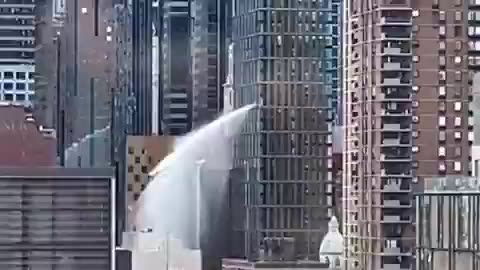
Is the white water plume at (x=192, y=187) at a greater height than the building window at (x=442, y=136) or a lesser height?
lesser

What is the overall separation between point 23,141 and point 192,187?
312 centimetres

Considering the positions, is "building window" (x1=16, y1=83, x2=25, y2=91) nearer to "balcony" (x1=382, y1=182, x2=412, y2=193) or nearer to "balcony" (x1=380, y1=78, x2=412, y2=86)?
"balcony" (x1=380, y1=78, x2=412, y2=86)

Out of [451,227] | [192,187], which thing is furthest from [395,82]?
[451,227]

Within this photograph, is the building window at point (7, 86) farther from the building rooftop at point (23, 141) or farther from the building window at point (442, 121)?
the building window at point (442, 121)

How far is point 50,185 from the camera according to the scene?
8.69 meters

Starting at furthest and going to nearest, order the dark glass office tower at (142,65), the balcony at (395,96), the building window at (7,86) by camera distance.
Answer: the building window at (7,86)
the dark glass office tower at (142,65)
the balcony at (395,96)

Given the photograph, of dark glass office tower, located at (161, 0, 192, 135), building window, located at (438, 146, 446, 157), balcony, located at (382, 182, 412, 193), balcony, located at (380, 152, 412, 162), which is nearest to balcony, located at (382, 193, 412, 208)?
balcony, located at (382, 182, 412, 193)

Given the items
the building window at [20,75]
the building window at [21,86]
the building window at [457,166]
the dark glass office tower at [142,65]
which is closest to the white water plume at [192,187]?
the dark glass office tower at [142,65]

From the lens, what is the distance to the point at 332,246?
12.4 meters

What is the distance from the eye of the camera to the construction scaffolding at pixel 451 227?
5.54 metres

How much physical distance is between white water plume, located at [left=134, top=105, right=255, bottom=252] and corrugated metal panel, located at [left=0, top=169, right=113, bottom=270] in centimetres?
347

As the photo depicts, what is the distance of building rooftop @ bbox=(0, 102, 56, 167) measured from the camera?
9547 millimetres

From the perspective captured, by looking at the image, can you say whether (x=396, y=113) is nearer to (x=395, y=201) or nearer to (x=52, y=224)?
→ (x=395, y=201)

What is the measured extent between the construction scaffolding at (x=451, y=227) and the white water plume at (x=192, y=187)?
6.33m
